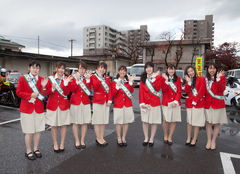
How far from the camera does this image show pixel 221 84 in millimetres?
3580

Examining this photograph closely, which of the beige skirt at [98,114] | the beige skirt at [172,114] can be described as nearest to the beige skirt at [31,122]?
the beige skirt at [98,114]

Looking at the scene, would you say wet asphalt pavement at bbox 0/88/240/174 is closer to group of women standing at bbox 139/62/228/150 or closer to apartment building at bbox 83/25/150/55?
group of women standing at bbox 139/62/228/150

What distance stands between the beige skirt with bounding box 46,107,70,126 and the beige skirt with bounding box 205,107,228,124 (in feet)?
9.70

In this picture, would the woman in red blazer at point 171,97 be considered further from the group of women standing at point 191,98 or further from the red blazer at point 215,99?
the red blazer at point 215,99

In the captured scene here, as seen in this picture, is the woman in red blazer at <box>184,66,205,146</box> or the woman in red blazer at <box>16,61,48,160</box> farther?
the woman in red blazer at <box>184,66,205,146</box>

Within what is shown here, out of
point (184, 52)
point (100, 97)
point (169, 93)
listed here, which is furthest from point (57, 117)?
point (184, 52)

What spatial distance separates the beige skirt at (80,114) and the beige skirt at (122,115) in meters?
0.59

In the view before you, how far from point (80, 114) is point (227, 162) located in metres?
2.89

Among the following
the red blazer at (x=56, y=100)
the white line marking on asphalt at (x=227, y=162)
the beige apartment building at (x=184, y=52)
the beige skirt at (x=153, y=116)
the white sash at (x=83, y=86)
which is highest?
the beige apartment building at (x=184, y=52)

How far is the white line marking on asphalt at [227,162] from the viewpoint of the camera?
290 cm

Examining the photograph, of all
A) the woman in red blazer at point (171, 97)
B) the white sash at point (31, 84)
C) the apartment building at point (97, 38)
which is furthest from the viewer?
the apartment building at point (97, 38)

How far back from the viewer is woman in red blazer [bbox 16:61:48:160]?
10.1ft

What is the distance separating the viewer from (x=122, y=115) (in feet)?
12.4

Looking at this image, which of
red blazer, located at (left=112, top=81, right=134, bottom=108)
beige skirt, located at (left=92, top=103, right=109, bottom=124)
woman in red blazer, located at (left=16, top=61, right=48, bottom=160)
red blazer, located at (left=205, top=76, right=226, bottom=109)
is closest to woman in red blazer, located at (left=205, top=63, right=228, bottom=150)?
red blazer, located at (left=205, top=76, right=226, bottom=109)
